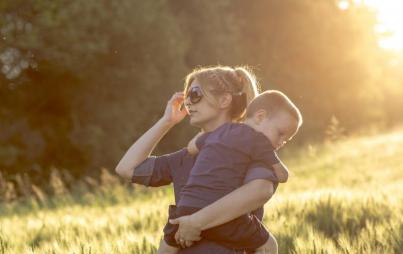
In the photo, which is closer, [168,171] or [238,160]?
[238,160]

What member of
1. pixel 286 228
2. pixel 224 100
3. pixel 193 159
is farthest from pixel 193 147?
pixel 286 228

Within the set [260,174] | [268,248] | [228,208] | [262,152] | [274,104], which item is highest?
[274,104]

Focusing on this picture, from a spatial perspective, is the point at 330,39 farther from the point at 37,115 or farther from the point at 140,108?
the point at 37,115

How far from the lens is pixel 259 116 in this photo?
10.4ft

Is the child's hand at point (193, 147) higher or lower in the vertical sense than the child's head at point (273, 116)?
lower

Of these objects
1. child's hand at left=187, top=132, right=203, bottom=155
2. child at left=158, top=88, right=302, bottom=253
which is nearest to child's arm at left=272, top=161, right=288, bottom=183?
child at left=158, top=88, right=302, bottom=253

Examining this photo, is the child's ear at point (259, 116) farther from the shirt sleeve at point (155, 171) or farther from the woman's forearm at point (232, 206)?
the shirt sleeve at point (155, 171)

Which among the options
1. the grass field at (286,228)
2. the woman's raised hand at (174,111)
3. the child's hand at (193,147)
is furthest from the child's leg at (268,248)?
the grass field at (286,228)

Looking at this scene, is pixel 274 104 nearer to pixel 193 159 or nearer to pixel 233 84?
pixel 233 84

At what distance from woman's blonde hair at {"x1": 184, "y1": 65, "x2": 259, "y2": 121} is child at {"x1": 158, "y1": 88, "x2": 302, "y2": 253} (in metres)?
0.14

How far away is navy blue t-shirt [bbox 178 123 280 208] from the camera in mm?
3064

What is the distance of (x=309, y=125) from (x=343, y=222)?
17.4m

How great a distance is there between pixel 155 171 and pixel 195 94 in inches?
18.6

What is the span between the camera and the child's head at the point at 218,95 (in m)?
3.30
